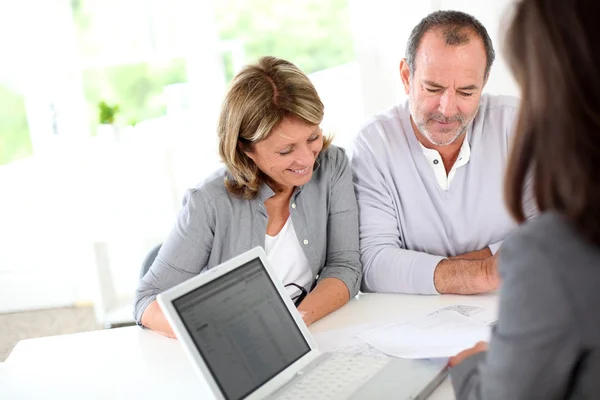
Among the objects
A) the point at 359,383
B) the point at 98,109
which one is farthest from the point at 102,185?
the point at 359,383

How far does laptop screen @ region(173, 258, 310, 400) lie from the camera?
1.36m

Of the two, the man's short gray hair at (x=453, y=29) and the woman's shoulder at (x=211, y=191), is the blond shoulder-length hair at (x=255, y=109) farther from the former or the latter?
the man's short gray hair at (x=453, y=29)

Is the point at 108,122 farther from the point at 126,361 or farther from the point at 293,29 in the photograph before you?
the point at 126,361

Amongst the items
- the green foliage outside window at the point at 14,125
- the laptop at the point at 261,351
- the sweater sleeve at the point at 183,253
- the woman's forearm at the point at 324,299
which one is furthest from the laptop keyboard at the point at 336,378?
the green foliage outside window at the point at 14,125

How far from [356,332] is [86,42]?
2906 mm

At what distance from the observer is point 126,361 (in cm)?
174

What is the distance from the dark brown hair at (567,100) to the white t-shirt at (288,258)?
1.21 m

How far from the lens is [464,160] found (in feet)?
7.25

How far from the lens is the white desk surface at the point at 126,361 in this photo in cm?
158

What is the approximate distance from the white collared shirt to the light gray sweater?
0.01 metres

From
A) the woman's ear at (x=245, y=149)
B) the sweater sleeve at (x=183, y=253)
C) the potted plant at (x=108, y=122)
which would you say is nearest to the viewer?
the sweater sleeve at (x=183, y=253)

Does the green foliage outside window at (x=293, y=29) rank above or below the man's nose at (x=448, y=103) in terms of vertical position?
above

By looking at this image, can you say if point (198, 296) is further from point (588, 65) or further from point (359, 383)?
point (588, 65)

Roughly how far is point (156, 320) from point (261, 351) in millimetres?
493
